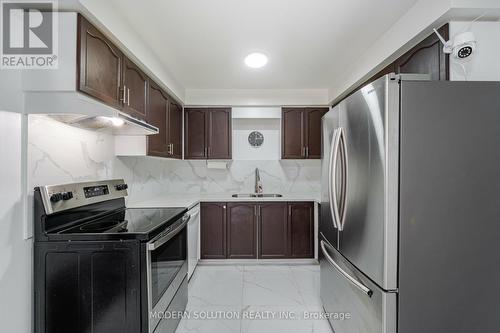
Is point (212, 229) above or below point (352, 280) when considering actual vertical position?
below

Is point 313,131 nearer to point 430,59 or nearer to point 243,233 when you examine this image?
point 243,233

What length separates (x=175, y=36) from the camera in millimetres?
1949

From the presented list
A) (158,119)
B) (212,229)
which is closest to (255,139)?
(212,229)

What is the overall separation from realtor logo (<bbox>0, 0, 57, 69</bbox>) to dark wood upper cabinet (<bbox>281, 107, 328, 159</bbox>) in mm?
2634

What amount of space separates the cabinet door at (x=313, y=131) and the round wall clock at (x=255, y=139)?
2.33 ft

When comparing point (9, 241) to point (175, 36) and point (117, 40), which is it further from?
point (175, 36)

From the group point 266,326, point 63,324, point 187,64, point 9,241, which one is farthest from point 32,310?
point 187,64

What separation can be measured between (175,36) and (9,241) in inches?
68.1

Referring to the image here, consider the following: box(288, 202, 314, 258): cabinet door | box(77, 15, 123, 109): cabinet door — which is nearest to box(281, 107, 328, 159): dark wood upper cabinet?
box(288, 202, 314, 258): cabinet door

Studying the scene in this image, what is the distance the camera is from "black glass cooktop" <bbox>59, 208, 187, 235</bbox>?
1.41m

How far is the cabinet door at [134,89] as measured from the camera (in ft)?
5.97

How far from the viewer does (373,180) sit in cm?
125

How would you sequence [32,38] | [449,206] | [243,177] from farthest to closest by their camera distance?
[243,177], [32,38], [449,206]

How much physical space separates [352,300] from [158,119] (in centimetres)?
232
